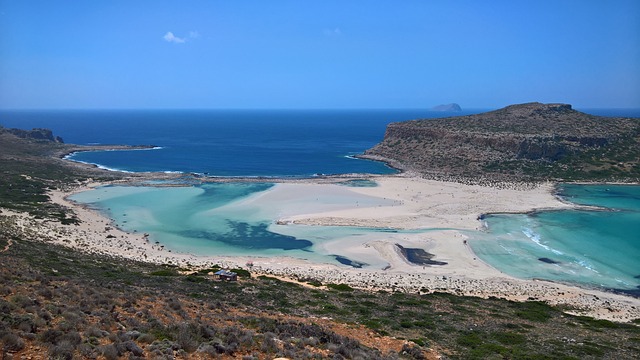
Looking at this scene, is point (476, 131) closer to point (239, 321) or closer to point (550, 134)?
point (550, 134)

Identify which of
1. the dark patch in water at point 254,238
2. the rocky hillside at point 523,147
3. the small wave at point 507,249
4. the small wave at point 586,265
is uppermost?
the rocky hillside at point 523,147

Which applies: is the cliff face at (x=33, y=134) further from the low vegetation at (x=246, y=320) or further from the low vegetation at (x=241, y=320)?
the low vegetation at (x=246, y=320)

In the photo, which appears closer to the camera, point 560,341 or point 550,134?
point 560,341

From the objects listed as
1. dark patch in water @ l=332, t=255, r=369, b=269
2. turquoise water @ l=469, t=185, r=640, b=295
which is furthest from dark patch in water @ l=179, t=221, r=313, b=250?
turquoise water @ l=469, t=185, r=640, b=295

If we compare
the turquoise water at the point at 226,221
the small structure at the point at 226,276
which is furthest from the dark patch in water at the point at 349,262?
A: the small structure at the point at 226,276

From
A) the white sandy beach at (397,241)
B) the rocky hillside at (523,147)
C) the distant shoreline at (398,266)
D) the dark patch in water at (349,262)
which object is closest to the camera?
the distant shoreline at (398,266)

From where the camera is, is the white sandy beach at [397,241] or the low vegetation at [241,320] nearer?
the low vegetation at [241,320]

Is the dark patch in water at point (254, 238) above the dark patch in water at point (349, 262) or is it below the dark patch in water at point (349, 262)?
above

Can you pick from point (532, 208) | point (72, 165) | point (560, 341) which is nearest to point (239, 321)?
point (560, 341)
